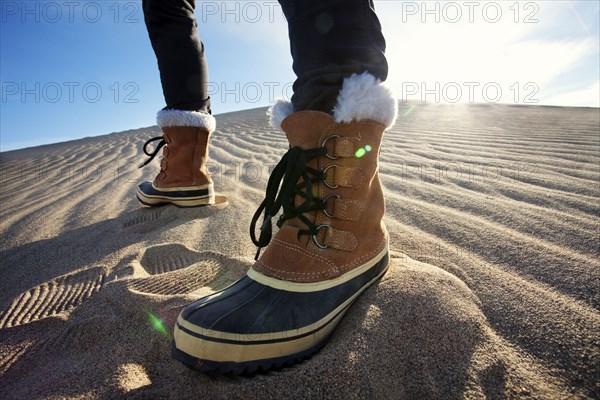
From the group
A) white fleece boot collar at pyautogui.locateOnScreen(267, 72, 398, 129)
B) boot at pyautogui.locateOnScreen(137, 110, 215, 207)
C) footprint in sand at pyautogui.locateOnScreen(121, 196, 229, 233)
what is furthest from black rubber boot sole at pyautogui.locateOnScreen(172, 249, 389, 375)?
boot at pyautogui.locateOnScreen(137, 110, 215, 207)

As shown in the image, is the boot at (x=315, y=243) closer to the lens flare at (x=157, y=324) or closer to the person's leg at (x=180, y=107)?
the lens flare at (x=157, y=324)

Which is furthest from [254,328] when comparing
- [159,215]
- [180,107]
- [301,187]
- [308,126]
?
[180,107]

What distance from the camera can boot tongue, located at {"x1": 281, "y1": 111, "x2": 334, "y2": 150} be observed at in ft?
2.67

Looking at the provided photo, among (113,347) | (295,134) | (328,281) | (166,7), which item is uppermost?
(166,7)

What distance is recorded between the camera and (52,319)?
2.84 ft

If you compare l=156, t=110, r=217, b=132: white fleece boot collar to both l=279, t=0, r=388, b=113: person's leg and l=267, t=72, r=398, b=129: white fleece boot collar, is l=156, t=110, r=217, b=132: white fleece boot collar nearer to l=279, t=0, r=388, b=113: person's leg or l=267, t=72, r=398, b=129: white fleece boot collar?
l=279, t=0, r=388, b=113: person's leg

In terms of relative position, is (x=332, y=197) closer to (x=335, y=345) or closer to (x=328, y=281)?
(x=328, y=281)

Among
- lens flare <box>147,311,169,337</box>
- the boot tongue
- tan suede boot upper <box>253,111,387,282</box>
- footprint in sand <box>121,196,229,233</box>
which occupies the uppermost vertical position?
the boot tongue

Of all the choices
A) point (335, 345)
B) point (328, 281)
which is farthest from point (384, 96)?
point (335, 345)

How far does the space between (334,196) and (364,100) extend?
0.82 ft

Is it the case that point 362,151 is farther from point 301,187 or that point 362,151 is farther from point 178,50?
point 178,50

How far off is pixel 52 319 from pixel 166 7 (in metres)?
1.49

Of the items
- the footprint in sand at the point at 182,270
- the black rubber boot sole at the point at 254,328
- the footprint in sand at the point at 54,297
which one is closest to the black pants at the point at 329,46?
the black rubber boot sole at the point at 254,328

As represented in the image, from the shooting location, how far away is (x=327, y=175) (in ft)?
2.73
